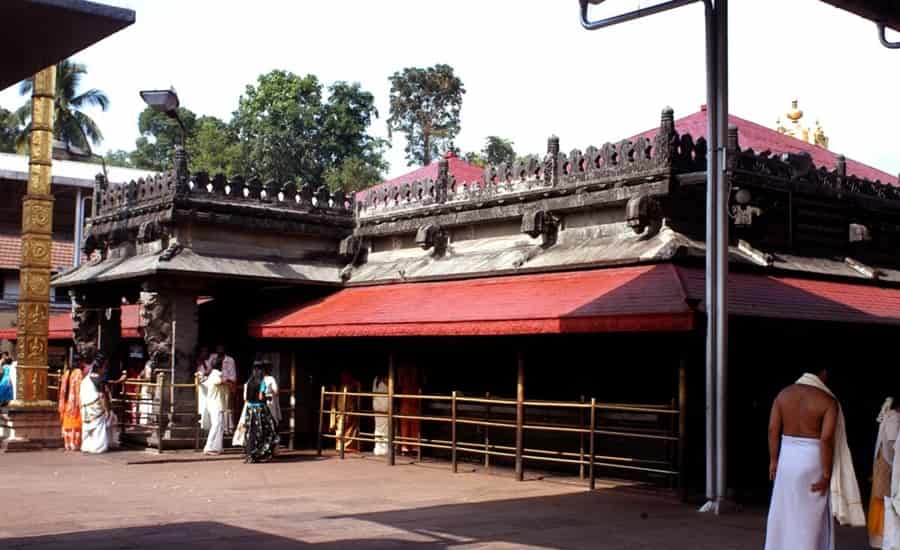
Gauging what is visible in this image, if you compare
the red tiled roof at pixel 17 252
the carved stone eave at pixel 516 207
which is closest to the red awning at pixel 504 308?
the carved stone eave at pixel 516 207

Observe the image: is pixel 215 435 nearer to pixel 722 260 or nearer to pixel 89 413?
pixel 89 413

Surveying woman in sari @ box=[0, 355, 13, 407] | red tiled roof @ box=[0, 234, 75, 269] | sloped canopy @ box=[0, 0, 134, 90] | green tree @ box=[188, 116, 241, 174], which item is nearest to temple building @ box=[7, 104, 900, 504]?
woman in sari @ box=[0, 355, 13, 407]

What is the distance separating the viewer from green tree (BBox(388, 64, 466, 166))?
51.3m

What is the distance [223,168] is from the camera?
47062mm

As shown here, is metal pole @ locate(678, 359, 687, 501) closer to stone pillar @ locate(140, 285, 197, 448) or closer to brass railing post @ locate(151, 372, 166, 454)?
stone pillar @ locate(140, 285, 197, 448)

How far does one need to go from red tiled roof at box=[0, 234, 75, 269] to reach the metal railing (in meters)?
17.4

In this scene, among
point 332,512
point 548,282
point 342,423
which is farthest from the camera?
point 342,423

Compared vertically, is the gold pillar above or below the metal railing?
above

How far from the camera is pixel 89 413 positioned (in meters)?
18.2

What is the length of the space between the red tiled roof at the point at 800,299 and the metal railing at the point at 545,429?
58.7 inches

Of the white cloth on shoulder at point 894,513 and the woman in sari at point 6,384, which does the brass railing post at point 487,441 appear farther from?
the woman in sari at point 6,384

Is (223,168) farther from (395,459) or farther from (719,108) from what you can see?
(719,108)

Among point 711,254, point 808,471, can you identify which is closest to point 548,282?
point 711,254

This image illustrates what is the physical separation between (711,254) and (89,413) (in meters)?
11.3
